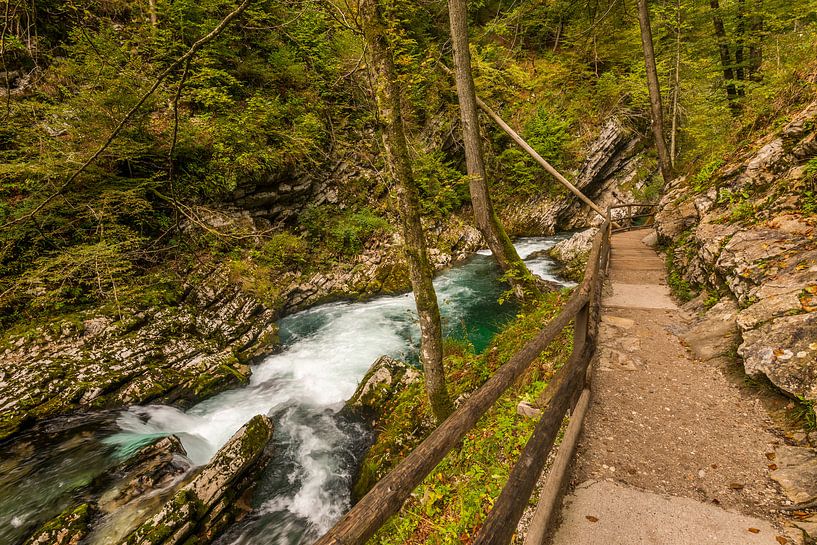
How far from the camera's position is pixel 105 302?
7.52 meters

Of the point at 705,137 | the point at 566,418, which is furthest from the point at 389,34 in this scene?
the point at 705,137

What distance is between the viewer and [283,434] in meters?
6.39

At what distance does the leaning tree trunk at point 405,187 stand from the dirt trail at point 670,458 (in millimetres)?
1926

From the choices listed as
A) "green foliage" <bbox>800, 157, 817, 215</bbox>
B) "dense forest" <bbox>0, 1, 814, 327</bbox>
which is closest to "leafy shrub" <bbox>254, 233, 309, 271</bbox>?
"dense forest" <bbox>0, 1, 814, 327</bbox>

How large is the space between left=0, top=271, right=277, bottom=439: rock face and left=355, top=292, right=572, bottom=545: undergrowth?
14.3 feet

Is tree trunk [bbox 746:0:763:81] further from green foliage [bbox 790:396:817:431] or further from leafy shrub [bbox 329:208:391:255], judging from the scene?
green foliage [bbox 790:396:817:431]

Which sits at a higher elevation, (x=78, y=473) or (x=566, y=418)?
(x=566, y=418)

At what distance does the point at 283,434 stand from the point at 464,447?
12.9 feet

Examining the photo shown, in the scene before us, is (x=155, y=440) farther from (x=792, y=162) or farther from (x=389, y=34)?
(x=792, y=162)

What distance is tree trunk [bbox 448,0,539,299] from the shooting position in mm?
6039

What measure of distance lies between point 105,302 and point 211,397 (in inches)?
128

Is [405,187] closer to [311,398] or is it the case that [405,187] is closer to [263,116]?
[311,398]

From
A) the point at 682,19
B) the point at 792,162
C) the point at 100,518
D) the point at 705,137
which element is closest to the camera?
the point at 100,518

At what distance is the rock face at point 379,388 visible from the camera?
21.2ft
